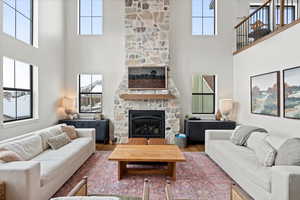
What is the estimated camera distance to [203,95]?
695 centimetres

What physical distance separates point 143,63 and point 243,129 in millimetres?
3415

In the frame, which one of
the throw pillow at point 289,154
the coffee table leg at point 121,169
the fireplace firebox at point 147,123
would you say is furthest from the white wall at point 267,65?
the coffee table leg at point 121,169

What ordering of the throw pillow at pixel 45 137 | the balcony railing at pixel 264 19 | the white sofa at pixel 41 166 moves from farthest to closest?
the balcony railing at pixel 264 19 < the throw pillow at pixel 45 137 < the white sofa at pixel 41 166

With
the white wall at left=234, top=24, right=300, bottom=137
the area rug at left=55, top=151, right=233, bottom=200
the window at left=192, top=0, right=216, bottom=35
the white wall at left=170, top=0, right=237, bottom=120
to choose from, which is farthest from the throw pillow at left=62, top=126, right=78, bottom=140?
the window at left=192, top=0, right=216, bottom=35

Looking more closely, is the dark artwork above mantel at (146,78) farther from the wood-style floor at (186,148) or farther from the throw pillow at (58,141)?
the throw pillow at (58,141)

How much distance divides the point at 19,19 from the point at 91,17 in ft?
8.96

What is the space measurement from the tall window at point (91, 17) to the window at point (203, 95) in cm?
353

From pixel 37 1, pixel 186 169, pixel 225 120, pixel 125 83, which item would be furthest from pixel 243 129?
pixel 37 1

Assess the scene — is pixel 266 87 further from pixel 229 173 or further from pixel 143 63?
pixel 143 63

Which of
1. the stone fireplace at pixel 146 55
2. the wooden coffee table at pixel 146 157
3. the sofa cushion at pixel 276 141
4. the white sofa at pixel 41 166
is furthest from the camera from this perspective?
the stone fireplace at pixel 146 55

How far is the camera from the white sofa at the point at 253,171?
2.17 m

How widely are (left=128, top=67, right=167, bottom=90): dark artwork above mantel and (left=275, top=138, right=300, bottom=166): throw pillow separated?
3.99m

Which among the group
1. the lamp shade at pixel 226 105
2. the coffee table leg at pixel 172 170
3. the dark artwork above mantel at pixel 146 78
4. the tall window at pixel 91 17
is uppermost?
the tall window at pixel 91 17

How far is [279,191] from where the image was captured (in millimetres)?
2264
